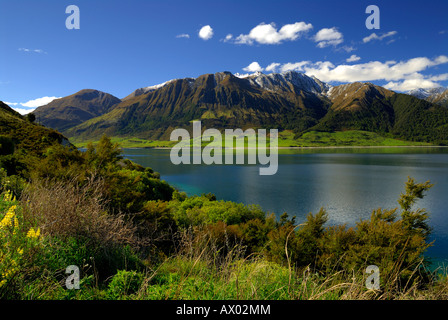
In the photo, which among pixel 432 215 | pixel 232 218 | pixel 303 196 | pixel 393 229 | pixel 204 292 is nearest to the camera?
pixel 204 292

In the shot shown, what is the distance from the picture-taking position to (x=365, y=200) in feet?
160

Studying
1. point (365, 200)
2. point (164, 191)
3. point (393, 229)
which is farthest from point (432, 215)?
point (164, 191)

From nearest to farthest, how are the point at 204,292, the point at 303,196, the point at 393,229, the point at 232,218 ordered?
the point at 204,292, the point at 393,229, the point at 232,218, the point at 303,196

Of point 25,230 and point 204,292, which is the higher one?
point 25,230

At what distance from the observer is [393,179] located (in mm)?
71875

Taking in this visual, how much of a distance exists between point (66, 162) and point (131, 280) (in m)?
13.6

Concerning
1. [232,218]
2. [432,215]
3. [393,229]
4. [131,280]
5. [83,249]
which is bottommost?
[432,215]

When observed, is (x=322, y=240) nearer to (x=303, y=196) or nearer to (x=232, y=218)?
(x=232, y=218)

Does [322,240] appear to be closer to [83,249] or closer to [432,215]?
[83,249]

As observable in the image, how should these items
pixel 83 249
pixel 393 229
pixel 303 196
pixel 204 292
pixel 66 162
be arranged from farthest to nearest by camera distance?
pixel 303 196 → pixel 66 162 → pixel 393 229 → pixel 83 249 → pixel 204 292
